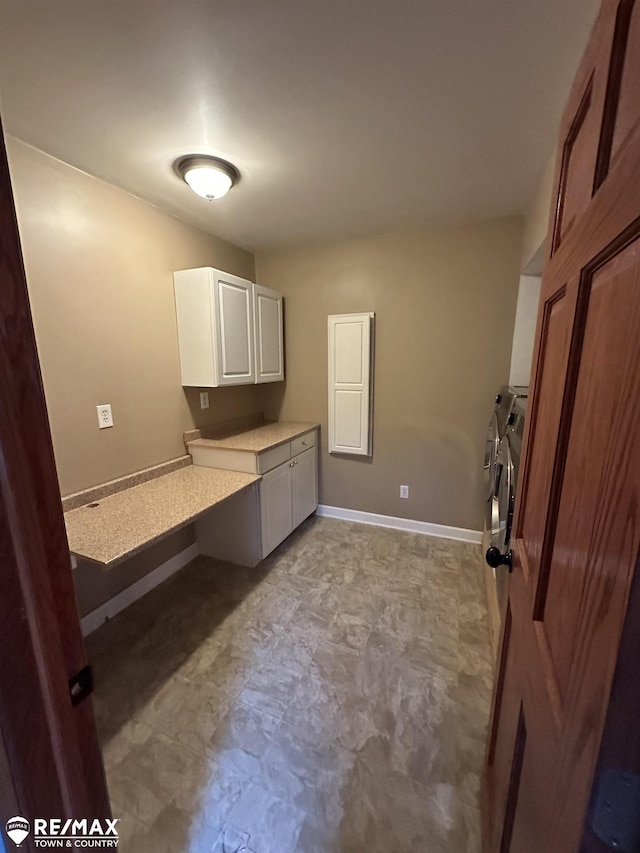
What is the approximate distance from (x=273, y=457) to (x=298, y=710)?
1.43m

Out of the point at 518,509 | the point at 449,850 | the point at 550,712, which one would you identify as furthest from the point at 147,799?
the point at 518,509

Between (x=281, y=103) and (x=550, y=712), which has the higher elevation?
(x=281, y=103)

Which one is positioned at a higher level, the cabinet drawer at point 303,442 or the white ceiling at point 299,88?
the white ceiling at point 299,88

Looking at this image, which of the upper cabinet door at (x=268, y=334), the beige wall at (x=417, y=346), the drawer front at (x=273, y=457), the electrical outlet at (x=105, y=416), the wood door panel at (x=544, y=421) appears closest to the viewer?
the wood door panel at (x=544, y=421)

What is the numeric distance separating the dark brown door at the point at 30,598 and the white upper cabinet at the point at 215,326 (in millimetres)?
1855

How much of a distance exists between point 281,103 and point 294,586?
2.47 m

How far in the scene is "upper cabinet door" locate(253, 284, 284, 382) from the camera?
2691 mm

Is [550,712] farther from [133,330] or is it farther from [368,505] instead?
[368,505]

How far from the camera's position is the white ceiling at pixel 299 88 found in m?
0.98

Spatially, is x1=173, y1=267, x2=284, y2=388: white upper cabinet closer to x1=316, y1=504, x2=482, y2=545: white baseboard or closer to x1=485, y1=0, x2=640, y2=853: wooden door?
x1=316, y1=504, x2=482, y2=545: white baseboard

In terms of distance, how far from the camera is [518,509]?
0.96 metres

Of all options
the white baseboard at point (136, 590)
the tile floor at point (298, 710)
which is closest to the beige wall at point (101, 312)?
the white baseboard at point (136, 590)

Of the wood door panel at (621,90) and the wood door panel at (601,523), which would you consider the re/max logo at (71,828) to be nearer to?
the wood door panel at (601,523)

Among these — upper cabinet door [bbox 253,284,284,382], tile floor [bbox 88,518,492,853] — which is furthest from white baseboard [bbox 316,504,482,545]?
upper cabinet door [bbox 253,284,284,382]
